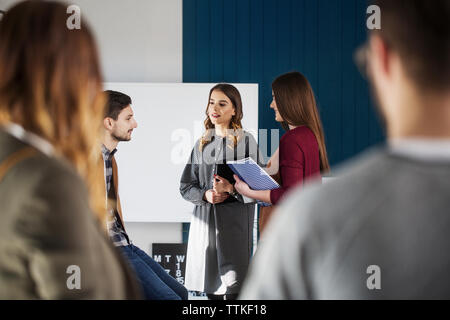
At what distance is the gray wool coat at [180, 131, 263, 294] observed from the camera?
330 centimetres

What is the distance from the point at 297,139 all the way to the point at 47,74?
194 cm

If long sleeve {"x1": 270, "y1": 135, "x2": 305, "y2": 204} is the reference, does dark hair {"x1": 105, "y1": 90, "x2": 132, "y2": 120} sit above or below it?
above

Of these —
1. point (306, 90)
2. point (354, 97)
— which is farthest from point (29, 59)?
point (354, 97)

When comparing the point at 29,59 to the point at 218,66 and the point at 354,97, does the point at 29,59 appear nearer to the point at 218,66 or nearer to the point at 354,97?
the point at 218,66

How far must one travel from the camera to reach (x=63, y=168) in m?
0.73

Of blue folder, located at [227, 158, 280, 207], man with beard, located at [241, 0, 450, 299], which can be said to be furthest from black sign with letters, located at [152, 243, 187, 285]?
man with beard, located at [241, 0, 450, 299]

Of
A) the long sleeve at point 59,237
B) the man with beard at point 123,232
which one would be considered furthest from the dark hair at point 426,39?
the man with beard at point 123,232

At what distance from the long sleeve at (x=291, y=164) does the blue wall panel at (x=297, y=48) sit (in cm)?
202

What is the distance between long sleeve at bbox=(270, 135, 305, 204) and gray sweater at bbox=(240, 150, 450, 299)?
2059 millimetres

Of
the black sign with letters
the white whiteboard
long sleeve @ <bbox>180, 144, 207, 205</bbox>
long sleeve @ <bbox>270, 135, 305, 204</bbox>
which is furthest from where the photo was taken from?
the white whiteboard

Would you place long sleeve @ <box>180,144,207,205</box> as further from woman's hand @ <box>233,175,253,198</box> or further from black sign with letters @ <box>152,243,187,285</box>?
black sign with letters @ <box>152,243,187,285</box>

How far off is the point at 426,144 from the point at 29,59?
24.9 inches

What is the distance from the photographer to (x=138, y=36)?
15.3 ft
